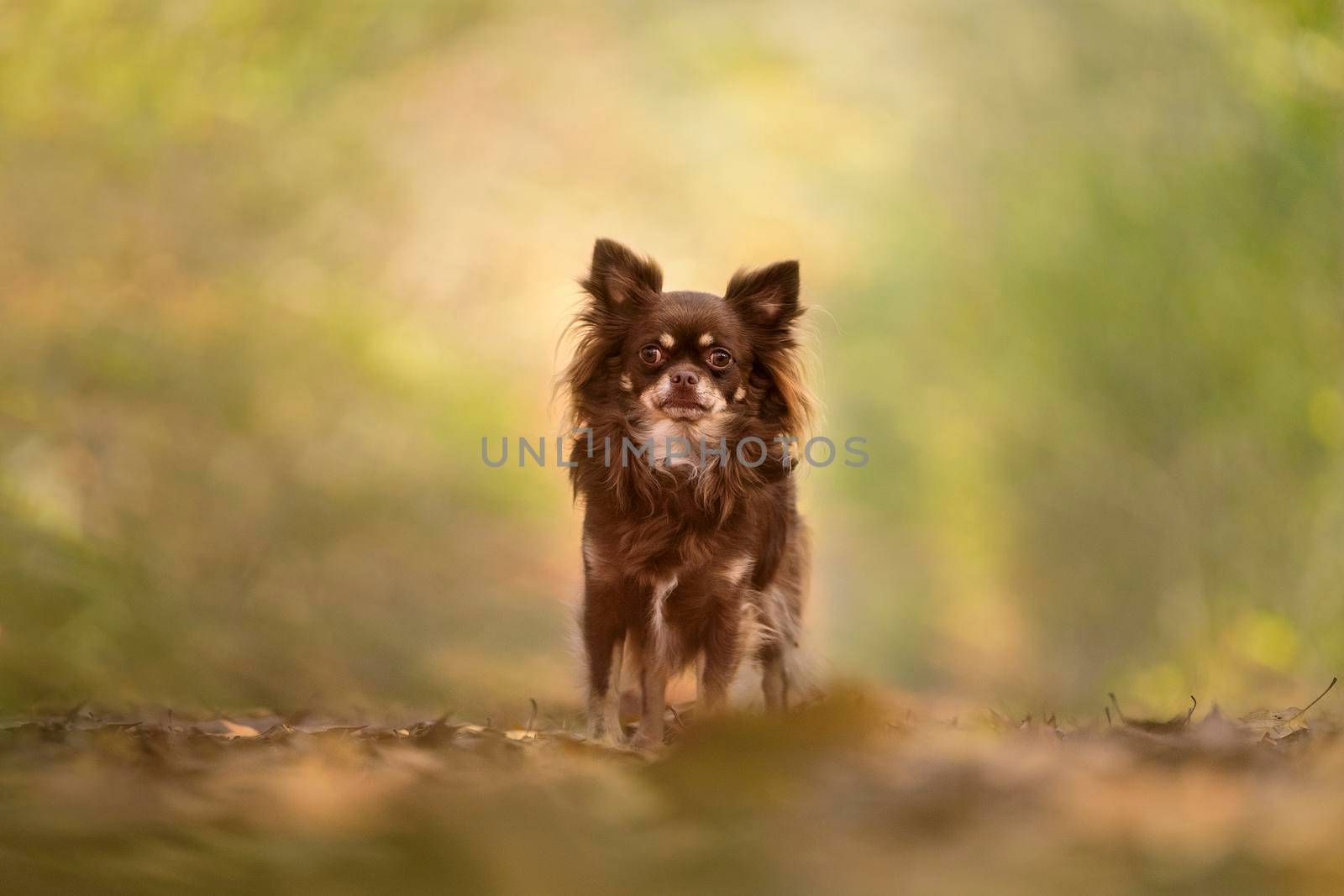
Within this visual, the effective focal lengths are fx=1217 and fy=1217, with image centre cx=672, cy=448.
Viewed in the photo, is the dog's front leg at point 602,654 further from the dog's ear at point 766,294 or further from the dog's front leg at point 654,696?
the dog's ear at point 766,294

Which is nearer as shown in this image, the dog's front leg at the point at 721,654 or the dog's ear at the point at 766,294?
the dog's front leg at the point at 721,654

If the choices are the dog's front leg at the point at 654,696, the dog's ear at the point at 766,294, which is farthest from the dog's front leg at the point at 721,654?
the dog's ear at the point at 766,294

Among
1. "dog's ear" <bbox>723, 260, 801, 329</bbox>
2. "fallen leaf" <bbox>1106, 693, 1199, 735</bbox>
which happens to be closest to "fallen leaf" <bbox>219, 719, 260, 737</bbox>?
"dog's ear" <bbox>723, 260, 801, 329</bbox>

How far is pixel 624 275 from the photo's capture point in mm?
3582

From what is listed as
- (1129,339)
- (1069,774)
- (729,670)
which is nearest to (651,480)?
(729,670)

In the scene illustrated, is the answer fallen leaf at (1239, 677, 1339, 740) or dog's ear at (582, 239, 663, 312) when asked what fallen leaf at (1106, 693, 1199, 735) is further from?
dog's ear at (582, 239, 663, 312)

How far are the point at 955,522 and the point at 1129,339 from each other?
928 mm

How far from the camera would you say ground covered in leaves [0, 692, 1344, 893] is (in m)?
2.23

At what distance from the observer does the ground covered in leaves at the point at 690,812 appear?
2227 millimetres

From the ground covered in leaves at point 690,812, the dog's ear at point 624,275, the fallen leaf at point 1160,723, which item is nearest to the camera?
the ground covered in leaves at point 690,812

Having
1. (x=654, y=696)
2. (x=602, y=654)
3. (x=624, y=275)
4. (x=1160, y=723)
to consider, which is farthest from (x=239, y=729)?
(x=1160, y=723)

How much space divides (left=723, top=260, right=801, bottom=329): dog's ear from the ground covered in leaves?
118 cm

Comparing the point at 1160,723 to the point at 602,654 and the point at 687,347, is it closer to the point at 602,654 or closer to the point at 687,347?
the point at 602,654

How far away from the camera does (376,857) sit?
2283mm
